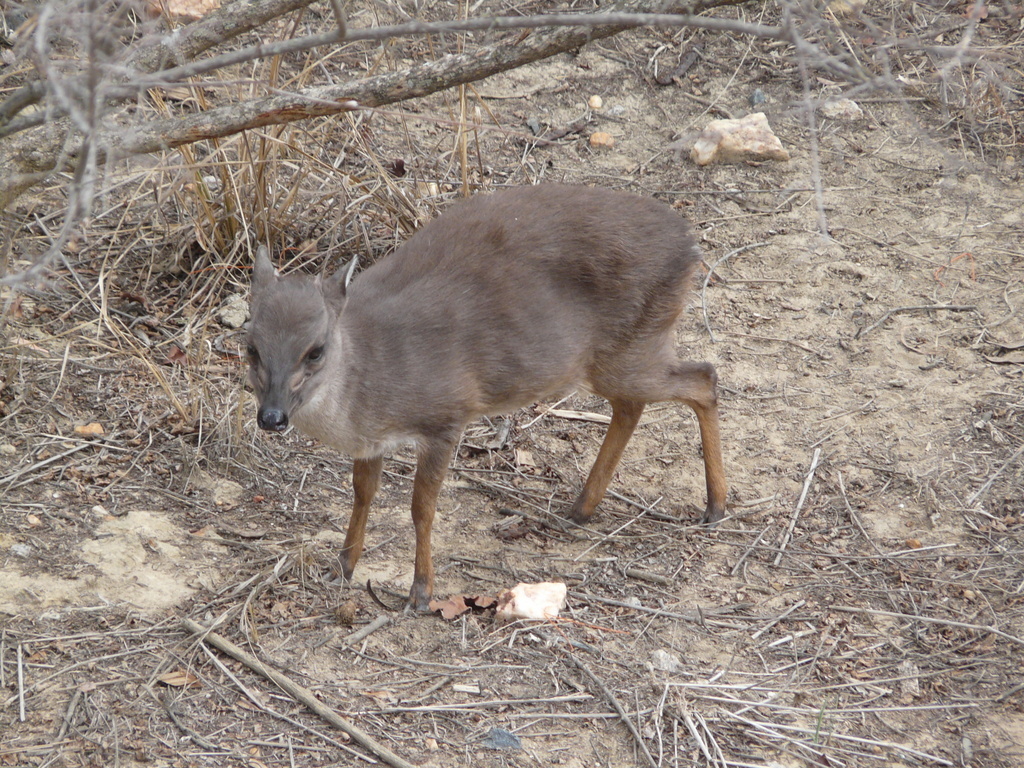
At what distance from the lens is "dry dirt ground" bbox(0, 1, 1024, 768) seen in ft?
14.0

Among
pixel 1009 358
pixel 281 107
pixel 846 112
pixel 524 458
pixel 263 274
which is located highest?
pixel 281 107

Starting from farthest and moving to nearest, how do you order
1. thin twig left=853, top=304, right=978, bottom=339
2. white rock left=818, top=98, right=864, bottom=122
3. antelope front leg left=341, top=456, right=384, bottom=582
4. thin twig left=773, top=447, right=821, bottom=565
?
white rock left=818, top=98, right=864, bottom=122, thin twig left=853, top=304, right=978, bottom=339, thin twig left=773, top=447, right=821, bottom=565, antelope front leg left=341, top=456, right=384, bottom=582

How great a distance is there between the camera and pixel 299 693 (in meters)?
4.28

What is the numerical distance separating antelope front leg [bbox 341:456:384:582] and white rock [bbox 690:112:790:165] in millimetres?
4013

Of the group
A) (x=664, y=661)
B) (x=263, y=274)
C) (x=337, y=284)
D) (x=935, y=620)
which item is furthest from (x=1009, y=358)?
(x=263, y=274)

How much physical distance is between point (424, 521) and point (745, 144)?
14.3ft

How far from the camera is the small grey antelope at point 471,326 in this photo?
4.78 m

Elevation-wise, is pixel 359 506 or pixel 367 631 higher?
pixel 359 506

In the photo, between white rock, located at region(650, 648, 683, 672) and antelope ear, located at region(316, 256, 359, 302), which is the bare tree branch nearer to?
antelope ear, located at region(316, 256, 359, 302)

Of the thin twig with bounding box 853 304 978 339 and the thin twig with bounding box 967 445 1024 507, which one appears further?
the thin twig with bounding box 853 304 978 339

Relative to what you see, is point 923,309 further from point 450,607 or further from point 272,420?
point 272,420

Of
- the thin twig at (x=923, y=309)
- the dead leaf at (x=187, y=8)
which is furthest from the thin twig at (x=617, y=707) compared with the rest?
the dead leaf at (x=187, y=8)

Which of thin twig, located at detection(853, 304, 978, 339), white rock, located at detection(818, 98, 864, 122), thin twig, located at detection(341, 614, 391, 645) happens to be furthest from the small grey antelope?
white rock, located at detection(818, 98, 864, 122)

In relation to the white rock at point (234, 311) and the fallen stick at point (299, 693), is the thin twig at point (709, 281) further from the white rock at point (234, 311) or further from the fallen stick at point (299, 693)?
the fallen stick at point (299, 693)
